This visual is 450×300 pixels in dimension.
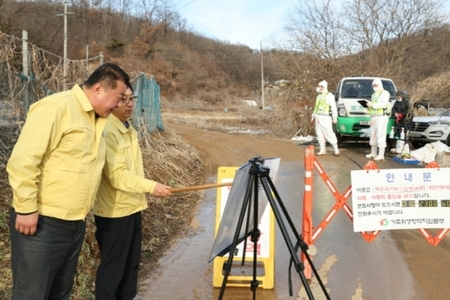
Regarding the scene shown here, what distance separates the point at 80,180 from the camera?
3.02m

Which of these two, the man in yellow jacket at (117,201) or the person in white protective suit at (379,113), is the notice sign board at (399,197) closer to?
the man in yellow jacket at (117,201)

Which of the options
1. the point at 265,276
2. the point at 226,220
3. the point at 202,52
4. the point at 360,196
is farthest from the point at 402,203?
the point at 202,52

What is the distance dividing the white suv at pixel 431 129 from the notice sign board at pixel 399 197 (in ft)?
36.9

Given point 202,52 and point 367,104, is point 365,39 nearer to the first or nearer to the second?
point 367,104

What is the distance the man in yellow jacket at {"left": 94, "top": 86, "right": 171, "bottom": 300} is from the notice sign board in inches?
78.5

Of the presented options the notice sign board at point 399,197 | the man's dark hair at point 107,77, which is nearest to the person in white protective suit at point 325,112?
the notice sign board at point 399,197

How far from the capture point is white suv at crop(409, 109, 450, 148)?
1501 centimetres

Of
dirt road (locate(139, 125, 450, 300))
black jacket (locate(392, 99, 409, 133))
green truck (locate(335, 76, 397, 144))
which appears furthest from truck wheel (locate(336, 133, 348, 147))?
dirt road (locate(139, 125, 450, 300))

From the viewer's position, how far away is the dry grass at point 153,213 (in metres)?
4.71

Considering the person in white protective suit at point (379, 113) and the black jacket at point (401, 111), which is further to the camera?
the black jacket at point (401, 111)

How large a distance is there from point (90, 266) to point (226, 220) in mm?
2380

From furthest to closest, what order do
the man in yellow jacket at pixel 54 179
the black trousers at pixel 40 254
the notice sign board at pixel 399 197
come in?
the notice sign board at pixel 399 197 < the black trousers at pixel 40 254 < the man in yellow jacket at pixel 54 179

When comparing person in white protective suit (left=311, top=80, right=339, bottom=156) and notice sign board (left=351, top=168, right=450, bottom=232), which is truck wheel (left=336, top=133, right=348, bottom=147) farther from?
notice sign board (left=351, top=168, right=450, bottom=232)

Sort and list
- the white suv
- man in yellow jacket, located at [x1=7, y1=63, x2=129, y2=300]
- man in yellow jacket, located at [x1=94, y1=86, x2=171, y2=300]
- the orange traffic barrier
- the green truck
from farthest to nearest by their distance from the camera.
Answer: the white suv < the green truck < the orange traffic barrier < man in yellow jacket, located at [x1=94, y1=86, x2=171, y2=300] < man in yellow jacket, located at [x1=7, y1=63, x2=129, y2=300]
